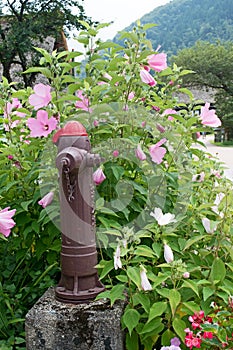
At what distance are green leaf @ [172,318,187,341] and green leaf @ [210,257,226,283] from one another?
19 cm

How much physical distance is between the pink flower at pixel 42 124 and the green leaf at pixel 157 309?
769 millimetres

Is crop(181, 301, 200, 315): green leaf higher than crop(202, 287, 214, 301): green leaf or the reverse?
the reverse

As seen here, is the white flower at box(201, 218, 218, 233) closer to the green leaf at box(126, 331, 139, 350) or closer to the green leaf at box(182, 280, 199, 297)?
the green leaf at box(182, 280, 199, 297)

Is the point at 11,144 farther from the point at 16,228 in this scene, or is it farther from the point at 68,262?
the point at 68,262

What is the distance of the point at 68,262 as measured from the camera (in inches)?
68.8

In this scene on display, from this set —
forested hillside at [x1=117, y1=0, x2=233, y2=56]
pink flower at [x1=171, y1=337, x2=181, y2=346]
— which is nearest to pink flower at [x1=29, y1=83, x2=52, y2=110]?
pink flower at [x1=171, y1=337, x2=181, y2=346]

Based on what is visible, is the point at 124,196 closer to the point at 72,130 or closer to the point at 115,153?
the point at 115,153

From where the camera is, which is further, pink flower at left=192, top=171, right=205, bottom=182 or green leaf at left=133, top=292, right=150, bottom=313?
pink flower at left=192, top=171, right=205, bottom=182

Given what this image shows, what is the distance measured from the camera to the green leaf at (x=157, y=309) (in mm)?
1568

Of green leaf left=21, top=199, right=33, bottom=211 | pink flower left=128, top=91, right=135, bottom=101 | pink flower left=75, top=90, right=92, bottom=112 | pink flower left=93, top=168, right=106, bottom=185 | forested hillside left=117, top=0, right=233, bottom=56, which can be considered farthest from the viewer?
forested hillside left=117, top=0, right=233, bottom=56

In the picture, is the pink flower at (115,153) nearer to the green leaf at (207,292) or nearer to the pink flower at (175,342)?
the green leaf at (207,292)

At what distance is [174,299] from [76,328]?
35 centimetres

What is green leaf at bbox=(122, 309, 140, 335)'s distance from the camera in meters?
1.58

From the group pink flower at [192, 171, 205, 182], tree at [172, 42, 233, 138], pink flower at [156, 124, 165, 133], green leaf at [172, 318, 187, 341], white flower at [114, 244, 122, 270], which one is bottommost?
tree at [172, 42, 233, 138]
